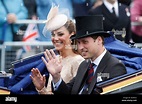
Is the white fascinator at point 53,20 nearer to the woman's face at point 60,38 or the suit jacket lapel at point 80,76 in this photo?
the woman's face at point 60,38

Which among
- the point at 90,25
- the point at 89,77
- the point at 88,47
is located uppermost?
the point at 90,25

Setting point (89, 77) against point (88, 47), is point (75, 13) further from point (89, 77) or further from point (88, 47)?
point (89, 77)

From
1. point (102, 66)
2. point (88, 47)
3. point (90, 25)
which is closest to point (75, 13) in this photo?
point (90, 25)

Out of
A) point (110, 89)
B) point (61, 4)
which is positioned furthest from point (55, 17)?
point (110, 89)

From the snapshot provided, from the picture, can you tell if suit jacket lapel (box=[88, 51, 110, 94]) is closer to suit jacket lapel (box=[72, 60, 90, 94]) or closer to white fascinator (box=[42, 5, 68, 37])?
suit jacket lapel (box=[72, 60, 90, 94])

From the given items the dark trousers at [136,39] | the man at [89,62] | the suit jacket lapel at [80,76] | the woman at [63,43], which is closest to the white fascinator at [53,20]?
the woman at [63,43]

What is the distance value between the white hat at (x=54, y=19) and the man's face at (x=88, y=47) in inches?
6.4

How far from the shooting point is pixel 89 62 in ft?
24.2

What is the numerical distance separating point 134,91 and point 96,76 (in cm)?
26

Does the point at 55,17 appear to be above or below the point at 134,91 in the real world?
above

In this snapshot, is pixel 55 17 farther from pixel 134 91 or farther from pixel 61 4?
pixel 134 91

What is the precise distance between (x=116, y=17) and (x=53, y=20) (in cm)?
39

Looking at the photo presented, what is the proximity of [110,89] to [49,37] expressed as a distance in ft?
1.73

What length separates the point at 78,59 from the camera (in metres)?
7.41
